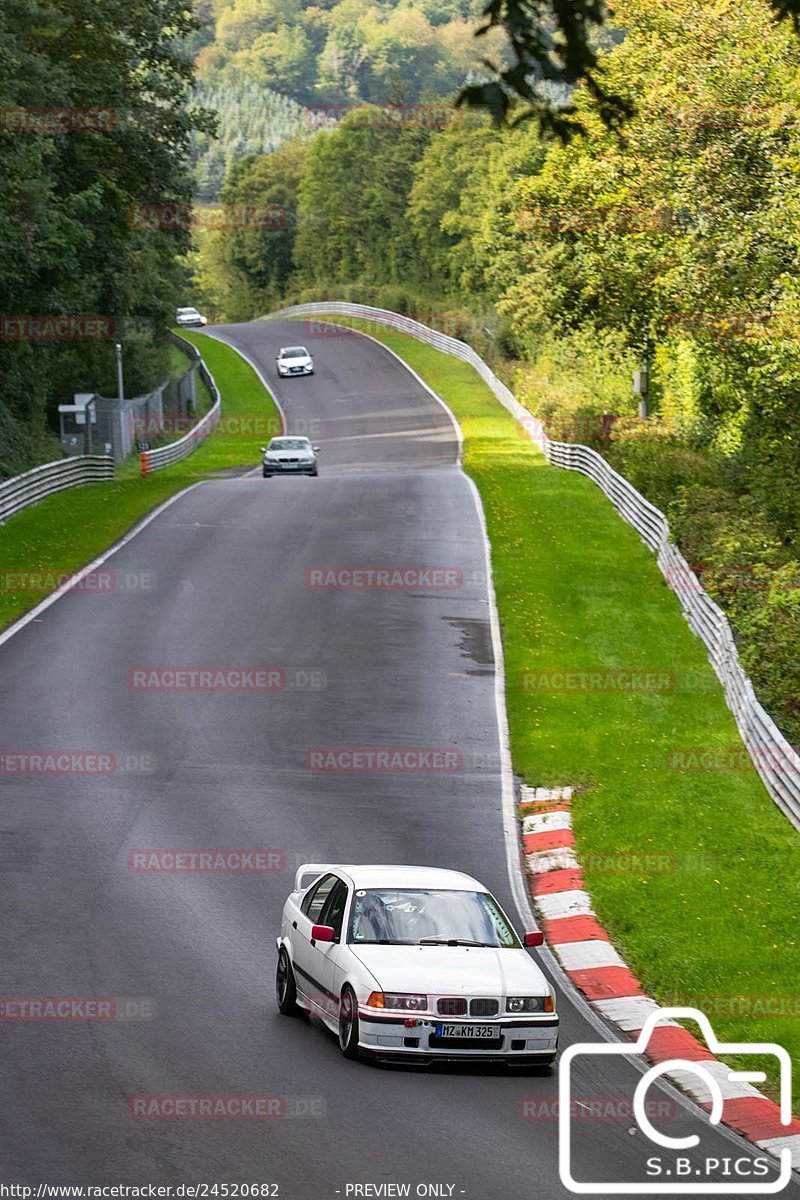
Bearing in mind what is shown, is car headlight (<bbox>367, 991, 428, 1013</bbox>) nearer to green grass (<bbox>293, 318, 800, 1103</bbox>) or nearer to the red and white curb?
the red and white curb

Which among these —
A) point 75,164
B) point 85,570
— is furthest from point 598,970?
point 75,164

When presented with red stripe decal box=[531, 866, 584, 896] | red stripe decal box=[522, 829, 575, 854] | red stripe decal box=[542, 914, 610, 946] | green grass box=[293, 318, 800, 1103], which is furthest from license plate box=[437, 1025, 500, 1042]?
red stripe decal box=[522, 829, 575, 854]

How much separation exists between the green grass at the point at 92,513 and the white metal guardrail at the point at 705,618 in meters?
12.0

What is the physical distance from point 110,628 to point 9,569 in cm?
576

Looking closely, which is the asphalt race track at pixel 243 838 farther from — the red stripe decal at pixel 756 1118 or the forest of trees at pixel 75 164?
the forest of trees at pixel 75 164

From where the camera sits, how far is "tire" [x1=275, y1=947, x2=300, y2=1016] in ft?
42.1

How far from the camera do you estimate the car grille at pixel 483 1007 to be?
38.0 ft

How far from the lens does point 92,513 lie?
136 feet

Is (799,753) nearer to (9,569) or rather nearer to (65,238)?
(9,569)

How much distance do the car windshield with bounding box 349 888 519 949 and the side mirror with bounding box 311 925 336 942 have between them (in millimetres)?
149

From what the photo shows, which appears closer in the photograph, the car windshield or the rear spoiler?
the car windshield

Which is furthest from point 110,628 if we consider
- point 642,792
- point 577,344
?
point 577,344

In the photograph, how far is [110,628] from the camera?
28.8 metres

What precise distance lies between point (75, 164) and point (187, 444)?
1731 centimetres
